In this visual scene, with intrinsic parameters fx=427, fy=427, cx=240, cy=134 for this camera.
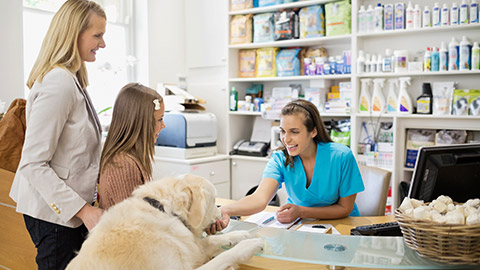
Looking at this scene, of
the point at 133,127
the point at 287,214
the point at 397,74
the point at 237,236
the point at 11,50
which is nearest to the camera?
the point at 237,236

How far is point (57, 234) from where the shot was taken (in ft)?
5.12

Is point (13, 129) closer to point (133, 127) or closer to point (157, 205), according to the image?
point (133, 127)

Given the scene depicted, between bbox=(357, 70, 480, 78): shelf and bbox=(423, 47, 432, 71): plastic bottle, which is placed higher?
bbox=(423, 47, 432, 71): plastic bottle

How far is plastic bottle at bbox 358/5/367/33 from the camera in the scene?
375cm

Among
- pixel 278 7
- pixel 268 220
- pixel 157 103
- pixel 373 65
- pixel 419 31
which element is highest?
pixel 278 7

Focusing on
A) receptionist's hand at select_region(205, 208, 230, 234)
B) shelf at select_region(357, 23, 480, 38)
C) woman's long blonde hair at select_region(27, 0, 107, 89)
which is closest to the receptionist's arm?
receptionist's hand at select_region(205, 208, 230, 234)

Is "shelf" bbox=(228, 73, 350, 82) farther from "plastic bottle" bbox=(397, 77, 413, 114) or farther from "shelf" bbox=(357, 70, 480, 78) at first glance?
"plastic bottle" bbox=(397, 77, 413, 114)

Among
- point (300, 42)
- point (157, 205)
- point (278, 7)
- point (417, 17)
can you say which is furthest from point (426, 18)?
point (157, 205)

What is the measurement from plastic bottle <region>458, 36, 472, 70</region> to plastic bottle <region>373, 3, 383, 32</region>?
2.19 feet

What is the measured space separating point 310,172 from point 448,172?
2.95 ft

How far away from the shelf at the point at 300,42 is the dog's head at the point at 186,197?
116 inches

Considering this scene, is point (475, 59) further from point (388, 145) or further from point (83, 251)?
point (83, 251)

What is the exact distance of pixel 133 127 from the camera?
1.60 m

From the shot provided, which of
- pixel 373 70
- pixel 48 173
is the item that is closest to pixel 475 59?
pixel 373 70
